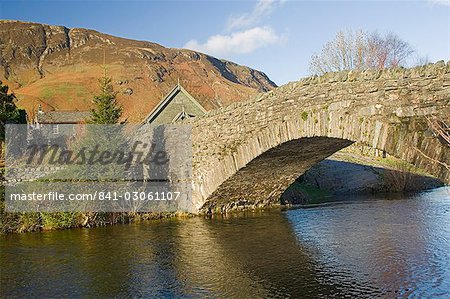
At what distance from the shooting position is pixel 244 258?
11.4m

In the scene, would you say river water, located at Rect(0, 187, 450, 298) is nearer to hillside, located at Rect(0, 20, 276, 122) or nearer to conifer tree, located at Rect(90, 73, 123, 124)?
conifer tree, located at Rect(90, 73, 123, 124)

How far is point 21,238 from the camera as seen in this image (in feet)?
47.2

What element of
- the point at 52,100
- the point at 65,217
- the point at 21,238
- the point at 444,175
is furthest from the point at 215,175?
the point at 52,100

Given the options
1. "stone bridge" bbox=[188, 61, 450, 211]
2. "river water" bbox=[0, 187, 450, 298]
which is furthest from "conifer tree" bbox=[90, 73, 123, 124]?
"river water" bbox=[0, 187, 450, 298]

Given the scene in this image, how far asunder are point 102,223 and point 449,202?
14837 millimetres

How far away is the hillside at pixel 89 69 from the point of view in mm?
95000

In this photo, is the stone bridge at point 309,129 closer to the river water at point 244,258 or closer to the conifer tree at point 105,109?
the river water at point 244,258

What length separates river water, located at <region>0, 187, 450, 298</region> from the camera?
28.8ft

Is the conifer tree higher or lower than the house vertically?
lower

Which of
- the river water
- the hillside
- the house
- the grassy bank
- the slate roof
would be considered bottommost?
the river water

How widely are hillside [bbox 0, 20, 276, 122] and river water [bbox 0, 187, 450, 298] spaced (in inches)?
3039

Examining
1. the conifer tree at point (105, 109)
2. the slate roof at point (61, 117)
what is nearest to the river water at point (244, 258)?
the conifer tree at point (105, 109)

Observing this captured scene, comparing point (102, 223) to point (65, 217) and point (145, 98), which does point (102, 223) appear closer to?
point (65, 217)

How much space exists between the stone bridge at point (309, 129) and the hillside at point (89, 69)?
7381 centimetres
